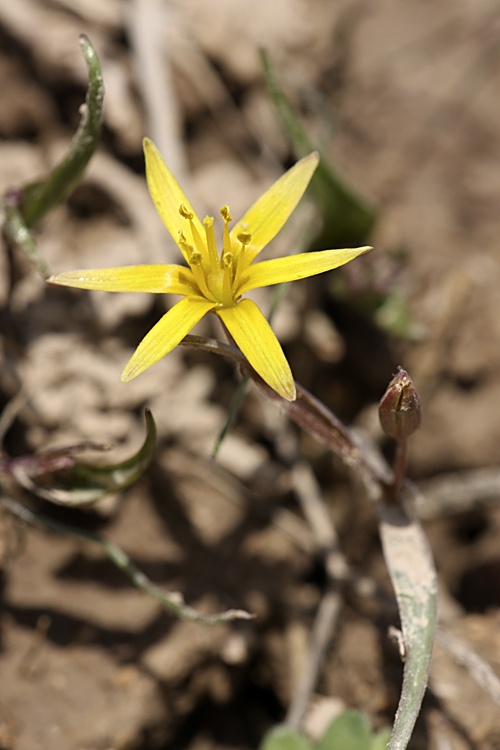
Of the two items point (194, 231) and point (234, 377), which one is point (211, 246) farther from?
point (234, 377)

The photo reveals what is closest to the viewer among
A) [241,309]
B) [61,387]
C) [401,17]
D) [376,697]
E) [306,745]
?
[241,309]

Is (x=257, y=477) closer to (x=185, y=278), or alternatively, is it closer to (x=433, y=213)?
(x=185, y=278)

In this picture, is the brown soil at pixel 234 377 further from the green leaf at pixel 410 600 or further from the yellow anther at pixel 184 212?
the yellow anther at pixel 184 212

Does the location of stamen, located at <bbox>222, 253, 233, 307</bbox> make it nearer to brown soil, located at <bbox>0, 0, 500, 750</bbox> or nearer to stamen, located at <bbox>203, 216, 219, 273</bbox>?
stamen, located at <bbox>203, 216, 219, 273</bbox>

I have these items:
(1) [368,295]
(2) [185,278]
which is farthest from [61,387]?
(1) [368,295]

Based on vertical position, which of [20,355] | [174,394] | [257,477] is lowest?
[257,477]
